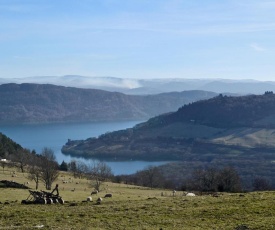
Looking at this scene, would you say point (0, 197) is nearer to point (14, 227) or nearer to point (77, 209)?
point (77, 209)

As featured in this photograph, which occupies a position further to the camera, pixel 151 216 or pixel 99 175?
pixel 99 175

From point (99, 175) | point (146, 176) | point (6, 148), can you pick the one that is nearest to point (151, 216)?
point (99, 175)

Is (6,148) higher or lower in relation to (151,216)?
higher

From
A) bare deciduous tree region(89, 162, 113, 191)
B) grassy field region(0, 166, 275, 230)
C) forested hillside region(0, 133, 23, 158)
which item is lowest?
bare deciduous tree region(89, 162, 113, 191)

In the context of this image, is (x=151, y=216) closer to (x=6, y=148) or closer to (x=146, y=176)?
(x=146, y=176)

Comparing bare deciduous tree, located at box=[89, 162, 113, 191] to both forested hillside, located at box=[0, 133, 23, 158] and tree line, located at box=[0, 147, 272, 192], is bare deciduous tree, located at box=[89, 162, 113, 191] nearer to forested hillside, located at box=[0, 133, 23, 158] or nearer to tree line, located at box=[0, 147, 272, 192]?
tree line, located at box=[0, 147, 272, 192]

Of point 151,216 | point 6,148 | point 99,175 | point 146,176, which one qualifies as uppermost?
Result: point 6,148

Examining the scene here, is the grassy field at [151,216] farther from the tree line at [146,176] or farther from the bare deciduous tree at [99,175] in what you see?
the bare deciduous tree at [99,175]

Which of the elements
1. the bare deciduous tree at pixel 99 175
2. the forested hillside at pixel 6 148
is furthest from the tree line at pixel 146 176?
the forested hillside at pixel 6 148

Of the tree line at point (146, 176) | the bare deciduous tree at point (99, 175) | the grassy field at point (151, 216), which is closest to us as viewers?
the grassy field at point (151, 216)

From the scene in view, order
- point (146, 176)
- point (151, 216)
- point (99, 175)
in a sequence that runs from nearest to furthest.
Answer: point (151, 216) < point (99, 175) < point (146, 176)

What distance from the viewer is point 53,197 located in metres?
29.5

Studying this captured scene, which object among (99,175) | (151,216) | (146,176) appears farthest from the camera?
(146,176)

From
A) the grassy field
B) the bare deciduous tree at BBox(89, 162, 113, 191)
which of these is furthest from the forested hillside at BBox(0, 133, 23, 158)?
the grassy field
